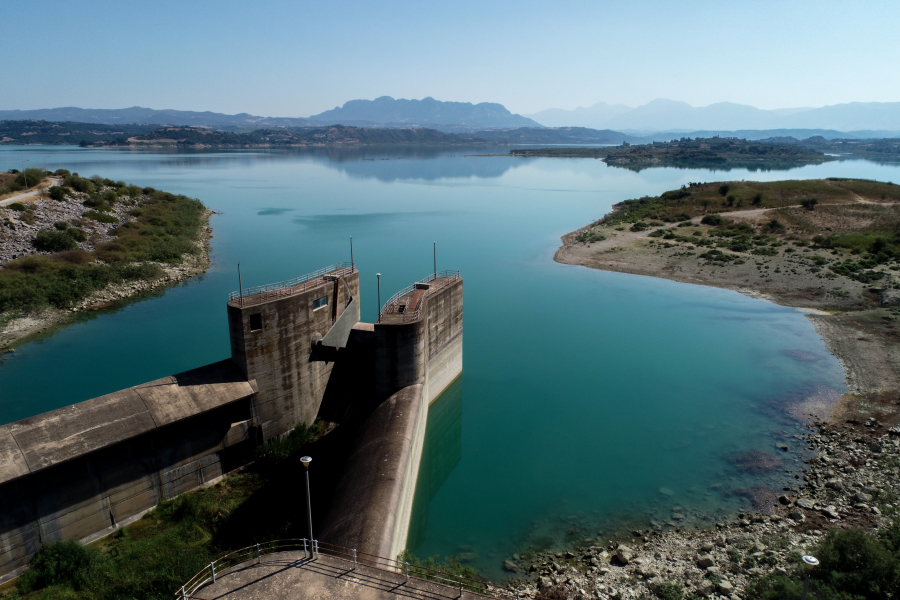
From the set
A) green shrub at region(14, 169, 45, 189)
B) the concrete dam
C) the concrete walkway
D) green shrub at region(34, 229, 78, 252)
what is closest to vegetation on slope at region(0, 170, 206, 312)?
green shrub at region(34, 229, 78, 252)

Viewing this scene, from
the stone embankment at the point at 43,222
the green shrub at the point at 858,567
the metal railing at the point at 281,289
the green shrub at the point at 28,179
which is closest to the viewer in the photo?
the green shrub at the point at 858,567

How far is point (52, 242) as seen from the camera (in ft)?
152

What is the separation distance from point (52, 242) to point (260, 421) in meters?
37.4

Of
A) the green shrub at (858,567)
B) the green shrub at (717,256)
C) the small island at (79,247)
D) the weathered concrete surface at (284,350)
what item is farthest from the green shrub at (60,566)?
the green shrub at (717,256)

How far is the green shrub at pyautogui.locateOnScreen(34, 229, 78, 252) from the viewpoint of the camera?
46156 millimetres

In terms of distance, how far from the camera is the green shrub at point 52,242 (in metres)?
46.2

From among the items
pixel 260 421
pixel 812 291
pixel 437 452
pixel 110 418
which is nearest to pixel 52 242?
pixel 260 421

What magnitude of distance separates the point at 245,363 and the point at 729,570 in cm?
1716

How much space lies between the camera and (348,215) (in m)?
83.5

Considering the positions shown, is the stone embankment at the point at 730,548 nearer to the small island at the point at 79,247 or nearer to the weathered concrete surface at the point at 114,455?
the weathered concrete surface at the point at 114,455

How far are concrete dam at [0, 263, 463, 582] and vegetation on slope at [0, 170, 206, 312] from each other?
2505cm

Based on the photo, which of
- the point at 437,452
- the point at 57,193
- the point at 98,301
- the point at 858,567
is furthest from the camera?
the point at 57,193

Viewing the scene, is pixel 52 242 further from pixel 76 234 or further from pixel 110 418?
pixel 110 418

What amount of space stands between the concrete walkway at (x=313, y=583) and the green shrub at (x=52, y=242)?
46157mm
